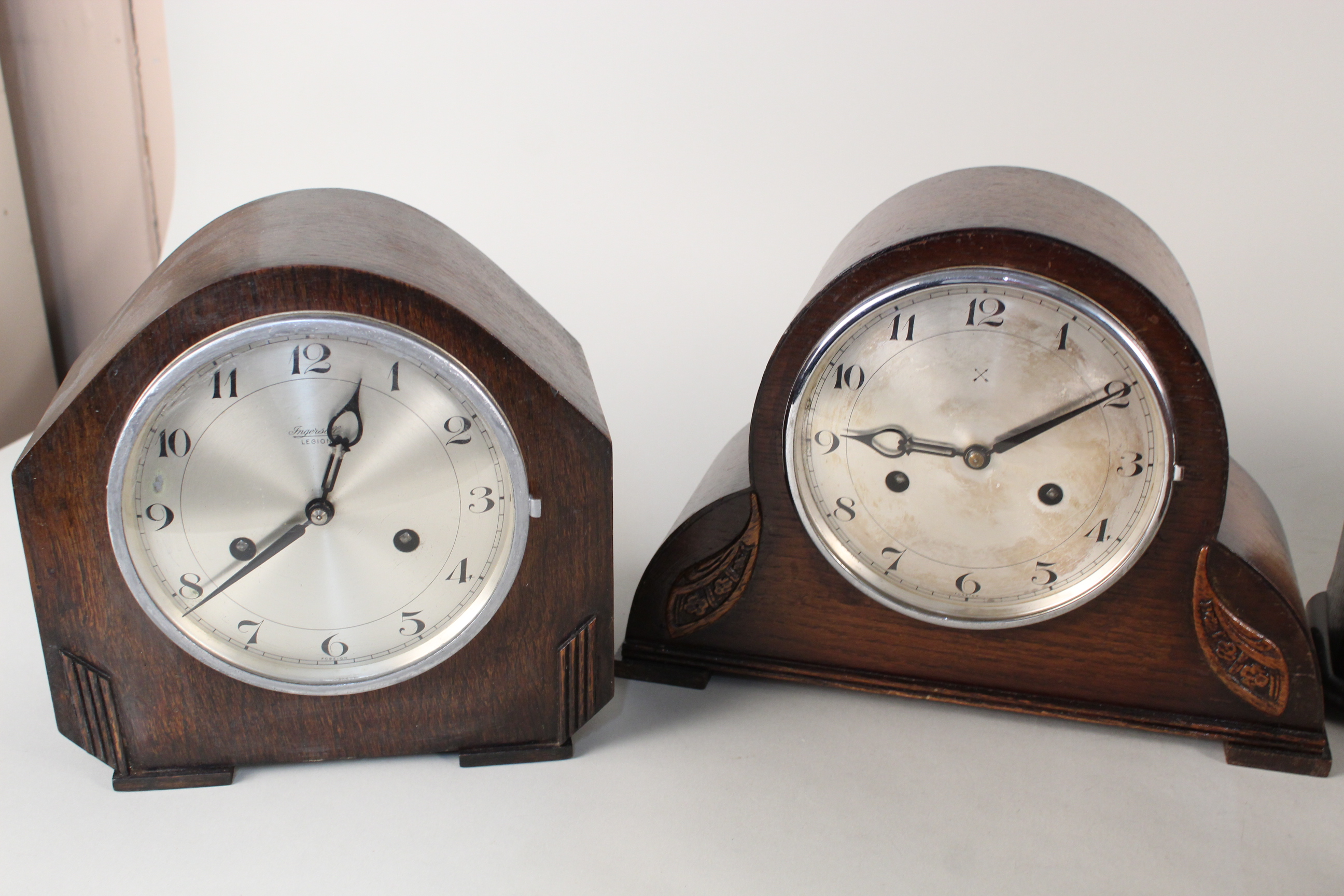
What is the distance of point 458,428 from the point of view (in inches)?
63.2

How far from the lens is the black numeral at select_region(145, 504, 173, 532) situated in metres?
1.58

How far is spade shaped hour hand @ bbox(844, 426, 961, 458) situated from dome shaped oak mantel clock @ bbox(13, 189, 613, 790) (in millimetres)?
398

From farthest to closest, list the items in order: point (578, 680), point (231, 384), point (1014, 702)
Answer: point (1014, 702) → point (578, 680) → point (231, 384)

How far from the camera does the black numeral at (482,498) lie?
64.6 inches

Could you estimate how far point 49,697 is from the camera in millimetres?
1915

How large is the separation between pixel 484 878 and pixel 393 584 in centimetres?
41

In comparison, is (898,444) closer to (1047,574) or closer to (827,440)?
(827,440)

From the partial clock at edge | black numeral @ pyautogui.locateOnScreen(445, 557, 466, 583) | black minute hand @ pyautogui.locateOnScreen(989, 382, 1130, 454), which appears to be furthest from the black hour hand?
the partial clock at edge

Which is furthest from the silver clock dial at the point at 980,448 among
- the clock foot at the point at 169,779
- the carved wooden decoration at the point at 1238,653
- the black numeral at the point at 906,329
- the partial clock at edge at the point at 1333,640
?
the clock foot at the point at 169,779

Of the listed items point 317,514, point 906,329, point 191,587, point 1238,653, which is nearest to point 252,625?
point 191,587

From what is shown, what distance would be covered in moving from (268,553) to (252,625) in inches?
4.6

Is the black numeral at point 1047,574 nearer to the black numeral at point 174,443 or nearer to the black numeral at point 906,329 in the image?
the black numeral at point 906,329

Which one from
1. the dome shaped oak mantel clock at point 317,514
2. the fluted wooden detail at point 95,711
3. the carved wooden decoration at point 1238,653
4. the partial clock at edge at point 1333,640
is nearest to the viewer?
the dome shaped oak mantel clock at point 317,514

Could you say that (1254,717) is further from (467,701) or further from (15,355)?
(15,355)
